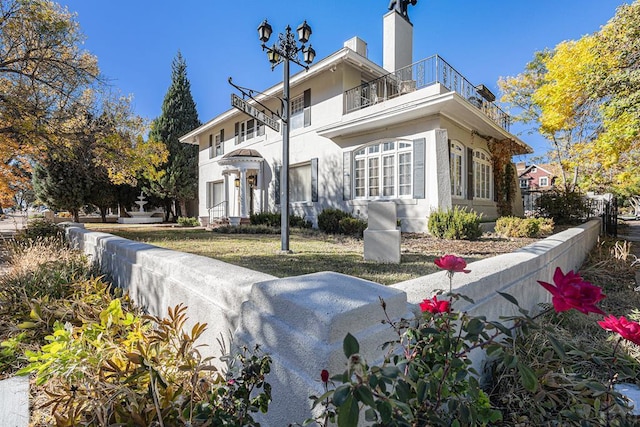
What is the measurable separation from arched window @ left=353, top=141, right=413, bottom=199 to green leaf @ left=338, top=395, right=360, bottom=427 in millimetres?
10120

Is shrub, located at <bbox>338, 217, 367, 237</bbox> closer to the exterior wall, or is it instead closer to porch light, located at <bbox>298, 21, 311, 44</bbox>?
the exterior wall

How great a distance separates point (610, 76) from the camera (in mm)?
6648

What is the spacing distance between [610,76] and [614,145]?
1500 millimetres

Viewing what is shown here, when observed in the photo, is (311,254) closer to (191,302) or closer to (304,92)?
(191,302)

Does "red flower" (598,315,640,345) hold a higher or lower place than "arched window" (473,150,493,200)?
lower

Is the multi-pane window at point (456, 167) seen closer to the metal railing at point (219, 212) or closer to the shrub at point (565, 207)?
the shrub at point (565, 207)

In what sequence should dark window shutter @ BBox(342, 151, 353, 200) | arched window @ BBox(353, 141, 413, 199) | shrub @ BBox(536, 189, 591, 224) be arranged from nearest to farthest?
arched window @ BBox(353, 141, 413, 199) < dark window shutter @ BBox(342, 151, 353, 200) < shrub @ BBox(536, 189, 591, 224)

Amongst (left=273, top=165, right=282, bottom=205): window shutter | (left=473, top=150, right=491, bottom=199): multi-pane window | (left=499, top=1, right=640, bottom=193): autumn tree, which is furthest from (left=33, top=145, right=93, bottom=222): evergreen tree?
(left=499, top=1, right=640, bottom=193): autumn tree

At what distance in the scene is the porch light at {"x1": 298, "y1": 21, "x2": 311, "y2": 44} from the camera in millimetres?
6777

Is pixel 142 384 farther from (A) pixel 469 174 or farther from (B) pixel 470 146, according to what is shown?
(B) pixel 470 146

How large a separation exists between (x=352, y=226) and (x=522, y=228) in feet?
15.6

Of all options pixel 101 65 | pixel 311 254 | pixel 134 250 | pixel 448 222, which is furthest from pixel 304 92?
pixel 134 250

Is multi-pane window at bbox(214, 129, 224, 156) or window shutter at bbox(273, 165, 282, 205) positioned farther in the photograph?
multi-pane window at bbox(214, 129, 224, 156)

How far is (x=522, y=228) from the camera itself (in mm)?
8664
